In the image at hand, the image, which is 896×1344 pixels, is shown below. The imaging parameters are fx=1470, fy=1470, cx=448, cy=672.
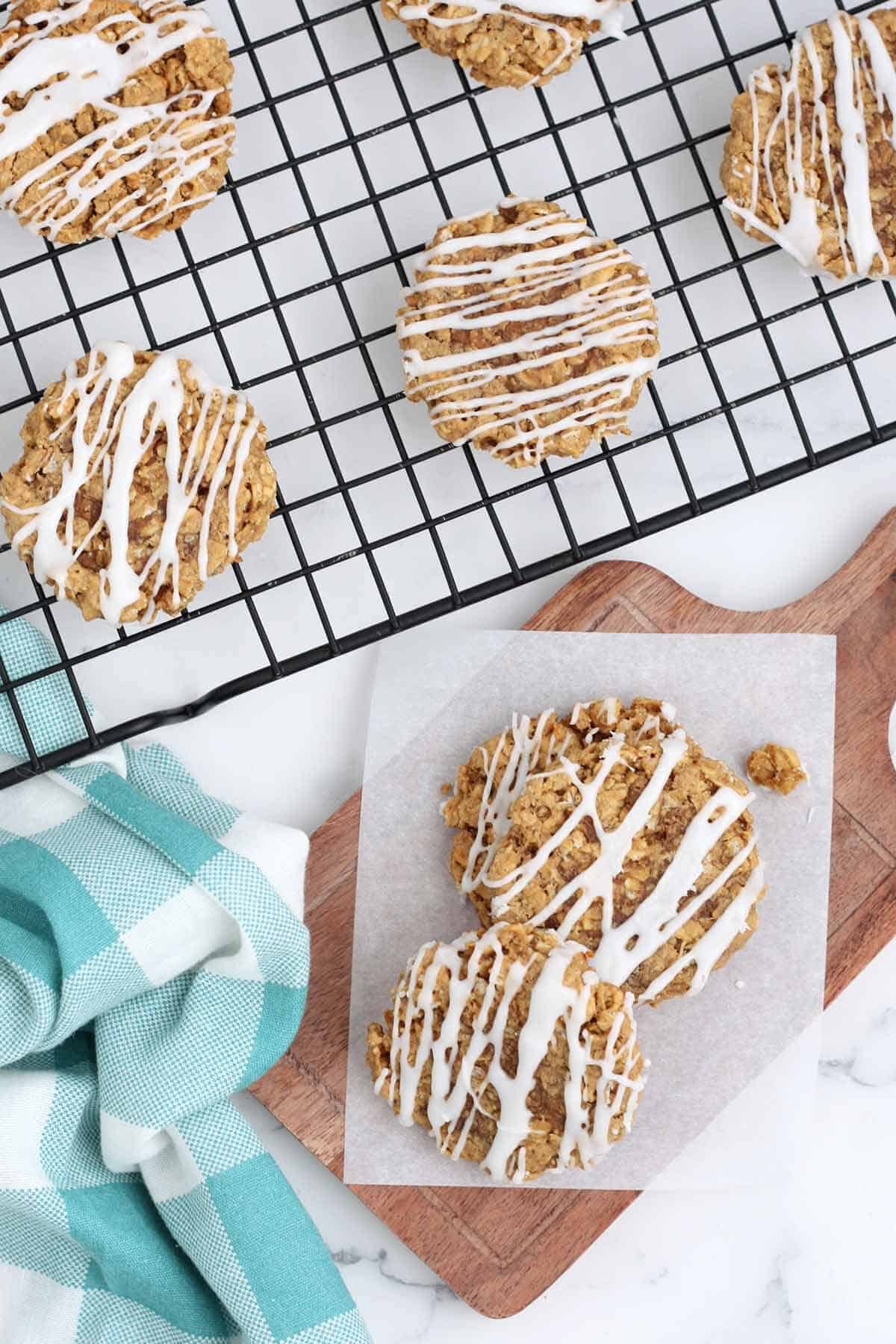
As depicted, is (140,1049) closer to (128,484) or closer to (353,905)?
(353,905)

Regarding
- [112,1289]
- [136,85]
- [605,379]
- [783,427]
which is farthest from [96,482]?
[112,1289]

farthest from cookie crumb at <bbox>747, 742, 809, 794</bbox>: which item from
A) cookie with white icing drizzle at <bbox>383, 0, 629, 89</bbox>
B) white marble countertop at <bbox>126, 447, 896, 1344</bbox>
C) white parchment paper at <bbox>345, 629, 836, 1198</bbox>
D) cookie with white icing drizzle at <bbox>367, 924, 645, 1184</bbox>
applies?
cookie with white icing drizzle at <bbox>383, 0, 629, 89</bbox>

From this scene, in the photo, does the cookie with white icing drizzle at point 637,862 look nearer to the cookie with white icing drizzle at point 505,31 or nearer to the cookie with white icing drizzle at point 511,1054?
the cookie with white icing drizzle at point 511,1054

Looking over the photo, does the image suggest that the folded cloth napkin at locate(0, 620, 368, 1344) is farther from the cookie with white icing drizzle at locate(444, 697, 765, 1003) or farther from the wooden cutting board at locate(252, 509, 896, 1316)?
the cookie with white icing drizzle at locate(444, 697, 765, 1003)

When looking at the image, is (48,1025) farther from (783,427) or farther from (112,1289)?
(783,427)

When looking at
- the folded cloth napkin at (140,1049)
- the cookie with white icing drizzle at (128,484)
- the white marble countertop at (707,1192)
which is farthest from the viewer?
the white marble countertop at (707,1192)

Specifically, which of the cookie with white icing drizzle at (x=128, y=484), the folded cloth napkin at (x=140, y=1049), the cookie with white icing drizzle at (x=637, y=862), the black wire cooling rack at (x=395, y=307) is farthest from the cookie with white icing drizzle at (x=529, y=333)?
the folded cloth napkin at (x=140, y=1049)
